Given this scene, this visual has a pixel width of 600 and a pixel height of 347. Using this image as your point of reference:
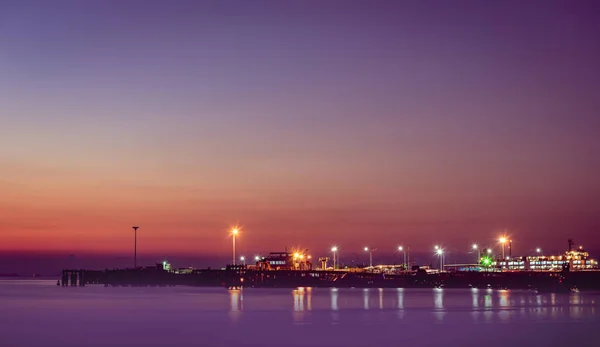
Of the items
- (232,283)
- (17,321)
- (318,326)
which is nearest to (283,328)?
(318,326)

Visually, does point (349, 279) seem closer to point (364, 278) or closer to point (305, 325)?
point (364, 278)

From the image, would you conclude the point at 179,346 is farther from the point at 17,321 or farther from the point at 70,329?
the point at 17,321

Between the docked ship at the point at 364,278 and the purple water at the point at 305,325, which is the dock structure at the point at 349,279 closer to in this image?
the docked ship at the point at 364,278

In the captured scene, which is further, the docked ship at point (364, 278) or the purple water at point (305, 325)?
the docked ship at point (364, 278)

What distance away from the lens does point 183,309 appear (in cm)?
8538

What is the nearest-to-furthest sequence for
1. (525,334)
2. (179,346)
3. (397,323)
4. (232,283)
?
(179,346) → (525,334) → (397,323) → (232,283)

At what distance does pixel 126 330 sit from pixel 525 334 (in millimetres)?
30921

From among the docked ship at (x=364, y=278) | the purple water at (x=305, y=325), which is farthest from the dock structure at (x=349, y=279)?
the purple water at (x=305, y=325)

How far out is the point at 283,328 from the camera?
60.4 metres

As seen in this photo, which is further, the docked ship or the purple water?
the docked ship

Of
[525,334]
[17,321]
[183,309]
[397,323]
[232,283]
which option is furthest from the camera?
[232,283]

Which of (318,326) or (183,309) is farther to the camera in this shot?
(183,309)

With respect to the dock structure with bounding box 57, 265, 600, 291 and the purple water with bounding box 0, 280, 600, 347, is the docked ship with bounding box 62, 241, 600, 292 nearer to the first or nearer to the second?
the dock structure with bounding box 57, 265, 600, 291

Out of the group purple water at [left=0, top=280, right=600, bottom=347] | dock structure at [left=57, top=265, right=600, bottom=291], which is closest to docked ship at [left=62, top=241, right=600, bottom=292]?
dock structure at [left=57, top=265, right=600, bottom=291]
